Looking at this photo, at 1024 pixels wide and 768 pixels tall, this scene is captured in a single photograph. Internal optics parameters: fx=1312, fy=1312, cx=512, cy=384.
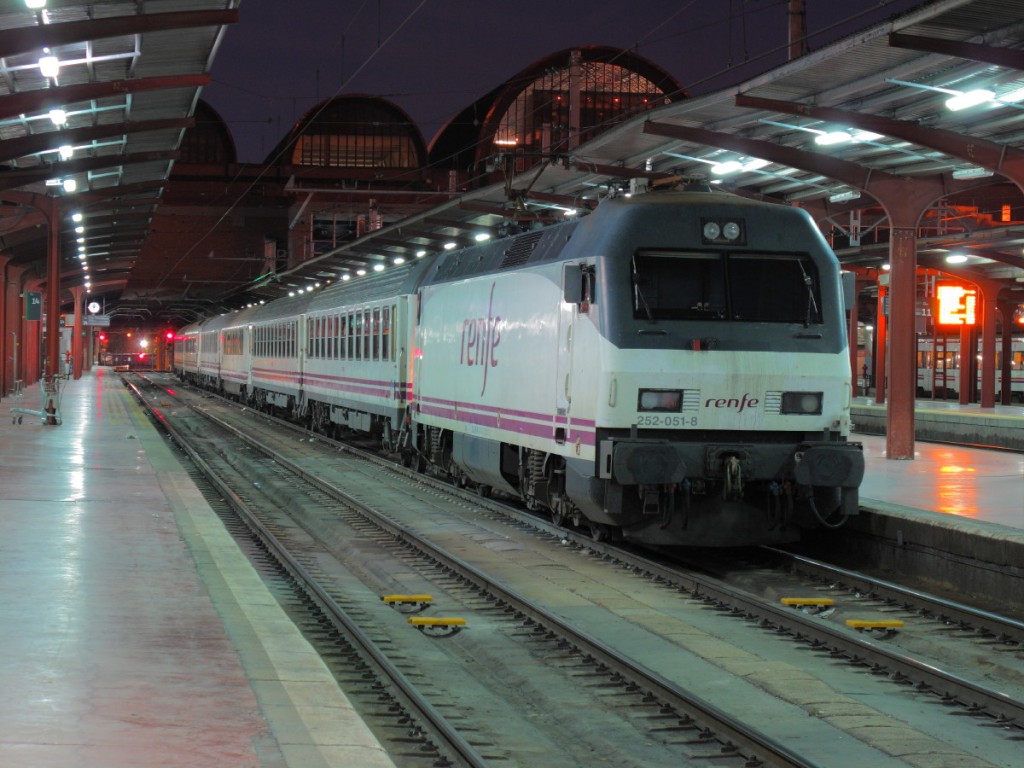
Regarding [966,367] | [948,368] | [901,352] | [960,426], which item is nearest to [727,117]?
[901,352]

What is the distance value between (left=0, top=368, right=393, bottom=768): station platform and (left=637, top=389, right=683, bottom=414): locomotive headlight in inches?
146

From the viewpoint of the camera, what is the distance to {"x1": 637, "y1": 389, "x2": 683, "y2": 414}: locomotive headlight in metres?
11.8

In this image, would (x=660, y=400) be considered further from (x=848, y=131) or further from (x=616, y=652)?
(x=848, y=131)

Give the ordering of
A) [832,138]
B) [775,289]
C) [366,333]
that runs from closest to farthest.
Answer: [775,289] < [832,138] < [366,333]

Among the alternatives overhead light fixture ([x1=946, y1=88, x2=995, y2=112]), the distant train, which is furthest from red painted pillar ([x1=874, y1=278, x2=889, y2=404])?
overhead light fixture ([x1=946, y1=88, x2=995, y2=112])

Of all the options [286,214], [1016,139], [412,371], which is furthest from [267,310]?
[286,214]

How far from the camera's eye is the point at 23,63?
755 inches

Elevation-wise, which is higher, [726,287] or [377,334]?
[726,287]

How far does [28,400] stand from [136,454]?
70.0 feet

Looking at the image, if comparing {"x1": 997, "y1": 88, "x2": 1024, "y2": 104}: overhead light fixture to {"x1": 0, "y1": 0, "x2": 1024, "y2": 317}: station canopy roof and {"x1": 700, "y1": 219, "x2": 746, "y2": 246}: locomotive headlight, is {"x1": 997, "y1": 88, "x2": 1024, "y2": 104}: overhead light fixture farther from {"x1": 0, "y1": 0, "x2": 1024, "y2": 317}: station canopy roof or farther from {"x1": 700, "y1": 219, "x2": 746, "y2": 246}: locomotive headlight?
{"x1": 700, "y1": 219, "x2": 746, "y2": 246}: locomotive headlight

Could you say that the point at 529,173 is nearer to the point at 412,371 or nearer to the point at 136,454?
the point at 412,371

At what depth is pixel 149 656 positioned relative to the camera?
738cm

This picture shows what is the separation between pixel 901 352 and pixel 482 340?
341 inches

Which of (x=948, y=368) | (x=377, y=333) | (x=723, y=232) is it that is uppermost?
(x=723, y=232)
